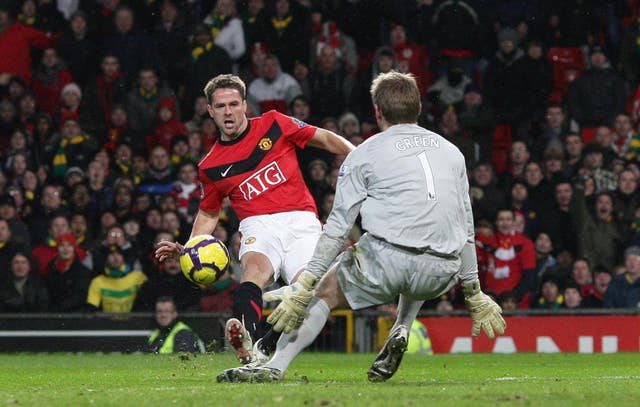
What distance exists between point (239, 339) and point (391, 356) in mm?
916

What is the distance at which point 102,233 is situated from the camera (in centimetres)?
1605

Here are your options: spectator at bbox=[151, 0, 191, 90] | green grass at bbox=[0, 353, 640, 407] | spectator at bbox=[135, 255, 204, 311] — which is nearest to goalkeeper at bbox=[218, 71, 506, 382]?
green grass at bbox=[0, 353, 640, 407]

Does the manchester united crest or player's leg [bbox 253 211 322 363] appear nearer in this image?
player's leg [bbox 253 211 322 363]

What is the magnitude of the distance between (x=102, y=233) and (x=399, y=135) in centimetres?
895

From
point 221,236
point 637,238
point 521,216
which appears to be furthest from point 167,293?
point 637,238

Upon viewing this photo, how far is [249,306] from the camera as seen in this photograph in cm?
841

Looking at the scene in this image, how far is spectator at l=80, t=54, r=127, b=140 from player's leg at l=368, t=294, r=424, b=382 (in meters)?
10.2

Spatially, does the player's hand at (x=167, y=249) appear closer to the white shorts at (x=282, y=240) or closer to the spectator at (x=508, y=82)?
the white shorts at (x=282, y=240)

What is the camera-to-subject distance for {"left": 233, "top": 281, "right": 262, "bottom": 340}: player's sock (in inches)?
328

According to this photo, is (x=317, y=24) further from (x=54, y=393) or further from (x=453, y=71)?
(x=54, y=393)

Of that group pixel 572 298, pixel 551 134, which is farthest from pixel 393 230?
pixel 551 134

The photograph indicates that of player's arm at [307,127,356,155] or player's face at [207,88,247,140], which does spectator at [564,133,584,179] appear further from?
player's face at [207,88,247,140]

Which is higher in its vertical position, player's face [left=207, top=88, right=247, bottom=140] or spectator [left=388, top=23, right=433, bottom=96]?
spectator [left=388, top=23, right=433, bottom=96]

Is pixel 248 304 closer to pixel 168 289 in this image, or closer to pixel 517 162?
pixel 168 289
